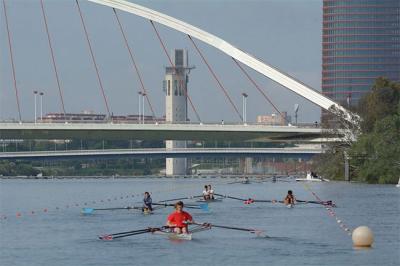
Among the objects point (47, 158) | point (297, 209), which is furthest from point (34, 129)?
point (47, 158)

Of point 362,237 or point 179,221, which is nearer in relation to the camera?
point 362,237

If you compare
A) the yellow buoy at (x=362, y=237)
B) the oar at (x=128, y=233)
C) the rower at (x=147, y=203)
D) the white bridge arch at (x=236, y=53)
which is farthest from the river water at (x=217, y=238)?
the white bridge arch at (x=236, y=53)

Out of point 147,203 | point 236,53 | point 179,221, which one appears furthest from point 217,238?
point 236,53

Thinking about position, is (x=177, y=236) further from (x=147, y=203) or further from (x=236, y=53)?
(x=236, y=53)

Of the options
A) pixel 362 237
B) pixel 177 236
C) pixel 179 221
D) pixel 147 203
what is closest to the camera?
Result: pixel 362 237

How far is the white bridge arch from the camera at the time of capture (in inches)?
4286

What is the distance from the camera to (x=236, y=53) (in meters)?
114

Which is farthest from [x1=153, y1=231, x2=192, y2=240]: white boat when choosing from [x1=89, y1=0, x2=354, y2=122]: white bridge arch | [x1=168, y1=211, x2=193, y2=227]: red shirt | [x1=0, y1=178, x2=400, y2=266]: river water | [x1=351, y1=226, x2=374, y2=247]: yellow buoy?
[x1=89, y1=0, x2=354, y2=122]: white bridge arch

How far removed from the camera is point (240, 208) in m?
69.2

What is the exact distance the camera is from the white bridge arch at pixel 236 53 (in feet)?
357

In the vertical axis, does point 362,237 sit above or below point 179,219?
below

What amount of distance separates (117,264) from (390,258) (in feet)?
27.5

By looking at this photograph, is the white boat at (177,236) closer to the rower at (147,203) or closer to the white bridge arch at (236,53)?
the rower at (147,203)

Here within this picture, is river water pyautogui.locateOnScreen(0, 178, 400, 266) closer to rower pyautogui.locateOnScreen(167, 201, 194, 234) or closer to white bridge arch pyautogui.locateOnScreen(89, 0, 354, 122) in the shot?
rower pyautogui.locateOnScreen(167, 201, 194, 234)
